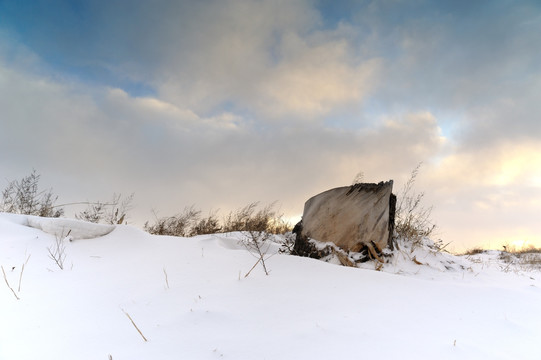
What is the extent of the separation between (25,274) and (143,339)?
1689 mm

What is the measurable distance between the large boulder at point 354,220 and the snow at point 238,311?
819 millimetres

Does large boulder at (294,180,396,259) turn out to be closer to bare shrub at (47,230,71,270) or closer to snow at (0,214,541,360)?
snow at (0,214,541,360)

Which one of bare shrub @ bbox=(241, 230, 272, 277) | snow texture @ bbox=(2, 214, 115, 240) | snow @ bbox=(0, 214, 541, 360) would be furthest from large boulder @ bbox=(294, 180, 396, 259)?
snow texture @ bbox=(2, 214, 115, 240)

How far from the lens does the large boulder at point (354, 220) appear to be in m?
3.43

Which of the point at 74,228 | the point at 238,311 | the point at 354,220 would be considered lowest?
the point at 238,311

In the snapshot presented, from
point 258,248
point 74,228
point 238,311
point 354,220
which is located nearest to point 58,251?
point 74,228

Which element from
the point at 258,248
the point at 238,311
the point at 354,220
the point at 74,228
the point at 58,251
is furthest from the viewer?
the point at 74,228

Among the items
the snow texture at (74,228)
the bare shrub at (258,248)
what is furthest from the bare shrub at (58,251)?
the bare shrub at (258,248)

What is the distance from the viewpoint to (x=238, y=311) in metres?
1.83

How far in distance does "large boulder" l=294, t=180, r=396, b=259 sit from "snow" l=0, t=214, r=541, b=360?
82 centimetres

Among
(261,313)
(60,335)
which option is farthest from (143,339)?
(261,313)

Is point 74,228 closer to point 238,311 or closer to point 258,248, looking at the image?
point 258,248

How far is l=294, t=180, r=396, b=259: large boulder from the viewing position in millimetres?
3430

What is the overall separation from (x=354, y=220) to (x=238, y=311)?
1.98m
